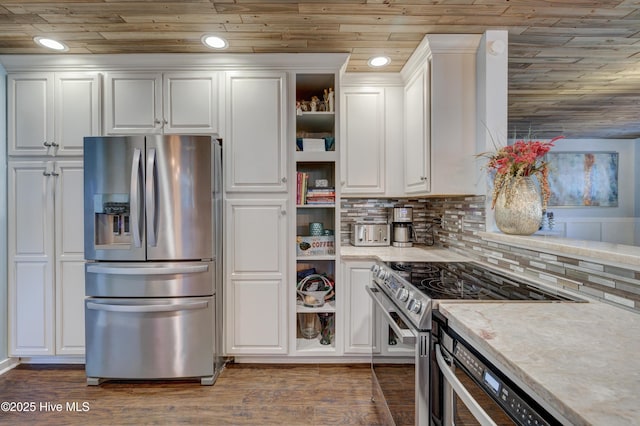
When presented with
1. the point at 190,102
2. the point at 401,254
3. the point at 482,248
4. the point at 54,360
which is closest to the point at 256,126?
the point at 190,102

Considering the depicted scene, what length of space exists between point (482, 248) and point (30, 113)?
11.2 feet

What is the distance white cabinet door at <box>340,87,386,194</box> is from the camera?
2.68 meters

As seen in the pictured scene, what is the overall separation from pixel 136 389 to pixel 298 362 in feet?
3.66

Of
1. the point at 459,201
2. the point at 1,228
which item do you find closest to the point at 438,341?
the point at 459,201

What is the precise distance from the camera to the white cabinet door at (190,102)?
2354 millimetres

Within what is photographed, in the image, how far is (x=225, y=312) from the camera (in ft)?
7.72

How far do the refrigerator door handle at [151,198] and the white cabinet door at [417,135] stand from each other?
6.05ft

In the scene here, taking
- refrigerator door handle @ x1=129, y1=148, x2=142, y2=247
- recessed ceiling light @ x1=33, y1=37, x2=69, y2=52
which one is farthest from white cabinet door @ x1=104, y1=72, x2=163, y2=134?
refrigerator door handle @ x1=129, y1=148, x2=142, y2=247

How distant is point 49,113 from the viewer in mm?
2363

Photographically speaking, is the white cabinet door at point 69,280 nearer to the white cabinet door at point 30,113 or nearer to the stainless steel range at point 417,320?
the white cabinet door at point 30,113

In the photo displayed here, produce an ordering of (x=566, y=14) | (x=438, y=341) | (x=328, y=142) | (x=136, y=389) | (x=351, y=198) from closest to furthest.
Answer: (x=438, y=341)
(x=566, y=14)
(x=136, y=389)
(x=328, y=142)
(x=351, y=198)

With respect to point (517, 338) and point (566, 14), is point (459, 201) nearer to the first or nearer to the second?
point (566, 14)

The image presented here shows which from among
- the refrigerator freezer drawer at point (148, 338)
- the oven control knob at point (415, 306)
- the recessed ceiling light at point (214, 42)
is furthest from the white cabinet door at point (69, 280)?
the oven control knob at point (415, 306)

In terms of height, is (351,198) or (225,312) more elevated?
(351,198)
